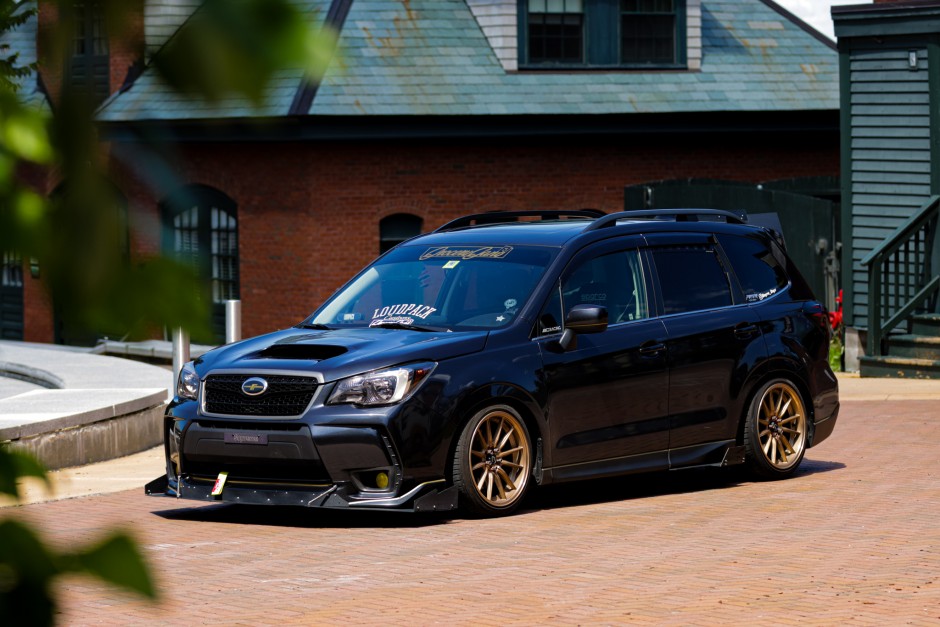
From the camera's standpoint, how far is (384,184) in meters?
24.9

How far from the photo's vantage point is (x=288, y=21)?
113cm

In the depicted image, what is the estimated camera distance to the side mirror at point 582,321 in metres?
9.58

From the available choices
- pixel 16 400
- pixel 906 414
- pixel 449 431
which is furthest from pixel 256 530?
pixel 906 414

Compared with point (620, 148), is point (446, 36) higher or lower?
higher

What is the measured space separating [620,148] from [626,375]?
631 inches

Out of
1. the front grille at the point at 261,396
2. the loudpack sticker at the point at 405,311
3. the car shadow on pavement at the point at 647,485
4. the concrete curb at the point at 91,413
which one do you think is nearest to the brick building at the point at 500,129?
the concrete curb at the point at 91,413

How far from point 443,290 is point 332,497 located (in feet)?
5.86

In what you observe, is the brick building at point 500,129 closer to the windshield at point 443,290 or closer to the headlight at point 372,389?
the windshield at point 443,290

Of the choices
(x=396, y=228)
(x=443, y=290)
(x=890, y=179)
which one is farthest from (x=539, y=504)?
(x=396, y=228)

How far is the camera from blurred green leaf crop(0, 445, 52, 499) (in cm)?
131

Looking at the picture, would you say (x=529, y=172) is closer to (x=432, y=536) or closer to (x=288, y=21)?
(x=432, y=536)

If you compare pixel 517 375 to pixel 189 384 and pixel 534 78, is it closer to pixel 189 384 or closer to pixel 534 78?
pixel 189 384

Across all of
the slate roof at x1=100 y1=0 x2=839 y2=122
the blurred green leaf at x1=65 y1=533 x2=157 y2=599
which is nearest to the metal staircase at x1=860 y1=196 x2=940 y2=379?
the slate roof at x1=100 y1=0 x2=839 y2=122

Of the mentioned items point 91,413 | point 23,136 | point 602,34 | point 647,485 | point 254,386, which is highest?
point 602,34
